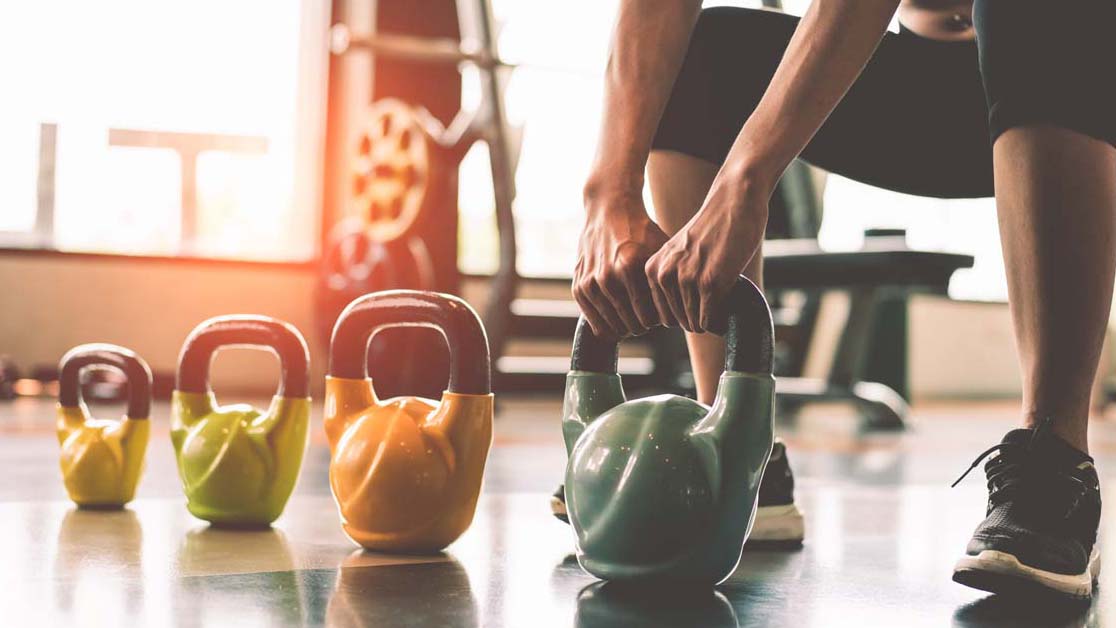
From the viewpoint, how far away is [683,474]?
90 cm

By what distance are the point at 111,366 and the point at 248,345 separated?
27 centimetres

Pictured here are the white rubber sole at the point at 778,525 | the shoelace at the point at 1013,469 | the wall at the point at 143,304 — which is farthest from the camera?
the wall at the point at 143,304

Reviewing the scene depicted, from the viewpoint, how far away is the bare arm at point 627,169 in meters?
0.95

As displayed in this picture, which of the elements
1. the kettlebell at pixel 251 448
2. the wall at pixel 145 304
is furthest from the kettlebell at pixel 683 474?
the wall at pixel 145 304

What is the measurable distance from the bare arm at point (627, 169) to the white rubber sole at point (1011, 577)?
350 mm

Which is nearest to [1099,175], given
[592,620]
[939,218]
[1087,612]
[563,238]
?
[1087,612]

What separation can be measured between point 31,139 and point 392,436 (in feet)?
12.3

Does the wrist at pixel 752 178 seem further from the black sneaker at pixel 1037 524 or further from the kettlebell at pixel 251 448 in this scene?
the kettlebell at pixel 251 448

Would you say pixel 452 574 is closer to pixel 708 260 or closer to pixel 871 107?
pixel 708 260

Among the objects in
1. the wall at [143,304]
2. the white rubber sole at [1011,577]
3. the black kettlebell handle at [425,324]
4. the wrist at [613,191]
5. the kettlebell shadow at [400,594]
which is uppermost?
the wrist at [613,191]

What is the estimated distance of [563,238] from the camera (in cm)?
495

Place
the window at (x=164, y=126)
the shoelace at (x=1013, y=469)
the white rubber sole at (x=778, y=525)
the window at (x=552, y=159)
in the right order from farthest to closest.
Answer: the window at (x=552, y=159), the window at (x=164, y=126), the white rubber sole at (x=778, y=525), the shoelace at (x=1013, y=469)

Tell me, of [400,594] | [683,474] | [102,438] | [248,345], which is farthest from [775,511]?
[102,438]

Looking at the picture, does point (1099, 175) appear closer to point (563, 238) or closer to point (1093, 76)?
point (1093, 76)
